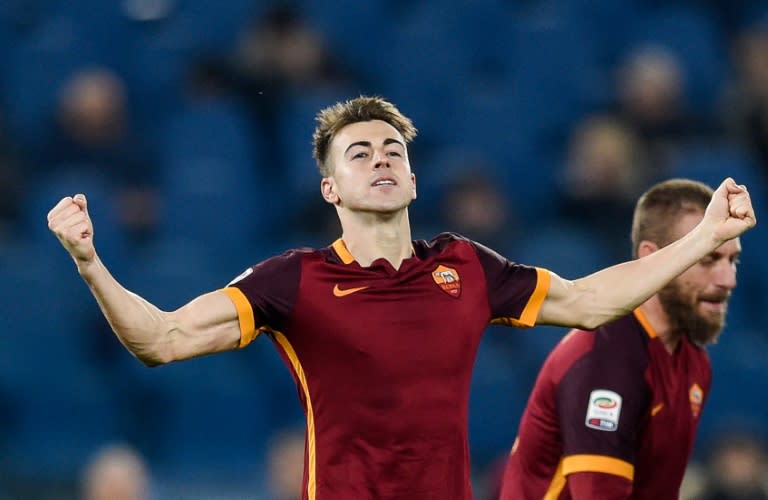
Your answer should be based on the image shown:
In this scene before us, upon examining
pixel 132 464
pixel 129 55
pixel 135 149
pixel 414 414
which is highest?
pixel 129 55

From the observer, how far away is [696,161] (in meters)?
7.89

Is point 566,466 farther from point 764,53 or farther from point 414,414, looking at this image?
point 764,53

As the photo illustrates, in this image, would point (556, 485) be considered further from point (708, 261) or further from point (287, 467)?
point (287, 467)

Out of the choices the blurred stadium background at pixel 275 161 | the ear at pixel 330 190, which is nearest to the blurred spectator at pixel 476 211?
the blurred stadium background at pixel 275 161

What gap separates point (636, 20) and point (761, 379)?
2.80m

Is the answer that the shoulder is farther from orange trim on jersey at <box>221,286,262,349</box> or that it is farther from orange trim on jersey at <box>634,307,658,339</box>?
orange trim on jersey at <box>634,307,658,339</box>

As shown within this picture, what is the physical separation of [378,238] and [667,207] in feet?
3.47

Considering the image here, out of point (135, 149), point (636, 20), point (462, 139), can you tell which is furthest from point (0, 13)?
point (636, 20)

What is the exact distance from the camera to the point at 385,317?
3939mm

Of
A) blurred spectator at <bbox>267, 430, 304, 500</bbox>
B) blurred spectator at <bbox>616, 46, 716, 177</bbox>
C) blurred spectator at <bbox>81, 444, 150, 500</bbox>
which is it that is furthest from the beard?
blurred spectator at <bbox>616, 46, 716, 177</bbox>

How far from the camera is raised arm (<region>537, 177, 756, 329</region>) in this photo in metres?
4.01

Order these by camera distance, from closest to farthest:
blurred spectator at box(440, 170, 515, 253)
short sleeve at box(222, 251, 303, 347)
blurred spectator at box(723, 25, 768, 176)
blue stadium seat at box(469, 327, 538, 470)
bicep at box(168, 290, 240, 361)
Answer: bicep at box(168, 290, 240, 361) → short sleeve at box(222, 251, 303, 347) → blue stadium seat at box(469, 327, 538, 470) → blurred spectator at box(440, 170, 515, 253) → blurred spectator at box(723, 25, 768, 176)

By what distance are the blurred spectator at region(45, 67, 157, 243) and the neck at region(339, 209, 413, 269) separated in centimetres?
405

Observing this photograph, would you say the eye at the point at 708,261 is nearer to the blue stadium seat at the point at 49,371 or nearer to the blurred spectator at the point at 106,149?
the blue stadium seat at the point at 49,371
